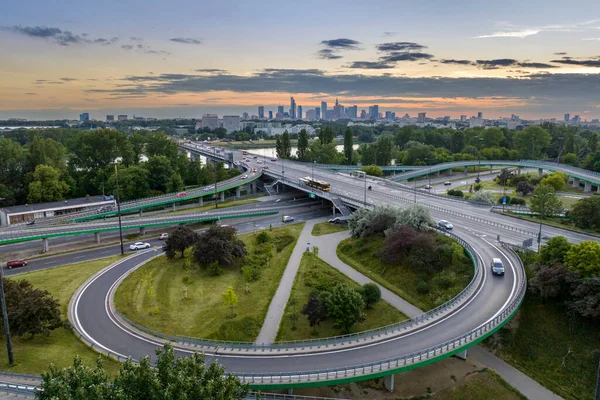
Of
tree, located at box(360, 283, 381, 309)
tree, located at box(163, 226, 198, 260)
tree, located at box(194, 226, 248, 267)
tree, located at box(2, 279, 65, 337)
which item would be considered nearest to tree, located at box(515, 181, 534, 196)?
tree, located at box(360, 283, 381, 309)

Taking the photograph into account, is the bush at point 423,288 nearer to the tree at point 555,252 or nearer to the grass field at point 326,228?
the tree at point 555,252

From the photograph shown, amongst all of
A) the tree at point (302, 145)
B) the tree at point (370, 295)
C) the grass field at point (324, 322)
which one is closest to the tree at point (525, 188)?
the grass field at point (324, 322)

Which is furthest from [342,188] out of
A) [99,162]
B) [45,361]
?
[45,361]

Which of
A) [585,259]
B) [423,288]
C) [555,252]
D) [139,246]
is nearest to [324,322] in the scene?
[423,288]

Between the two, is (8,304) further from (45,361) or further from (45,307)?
(45,361)

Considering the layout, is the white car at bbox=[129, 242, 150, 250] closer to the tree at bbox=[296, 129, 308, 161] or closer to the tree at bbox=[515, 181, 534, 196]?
the tree at bbox=[515, 181, 534, 196]

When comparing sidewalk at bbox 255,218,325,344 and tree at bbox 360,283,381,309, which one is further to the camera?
tree at bbox 360,283,381,309

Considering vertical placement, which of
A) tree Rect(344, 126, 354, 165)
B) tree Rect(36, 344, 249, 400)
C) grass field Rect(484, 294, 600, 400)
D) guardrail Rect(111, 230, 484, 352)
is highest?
tree Rect(344, 126, 354, 165)

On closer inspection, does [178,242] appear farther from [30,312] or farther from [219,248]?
[30,312]
